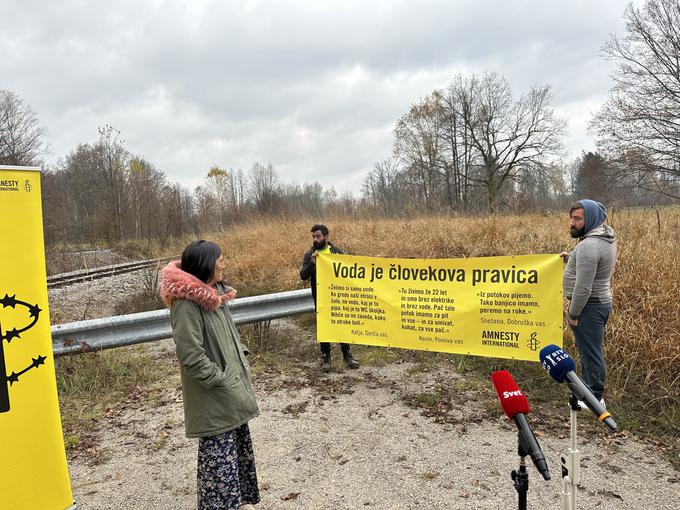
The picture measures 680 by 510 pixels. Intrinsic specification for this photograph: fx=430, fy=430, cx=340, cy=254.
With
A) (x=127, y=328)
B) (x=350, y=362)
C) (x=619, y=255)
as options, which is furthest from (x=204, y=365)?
(x=619, y=255)

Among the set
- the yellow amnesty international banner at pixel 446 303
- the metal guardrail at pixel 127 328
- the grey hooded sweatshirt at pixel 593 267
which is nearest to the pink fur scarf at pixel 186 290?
the metal guardrail at pixel 127 328

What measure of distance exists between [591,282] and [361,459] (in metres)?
2.68

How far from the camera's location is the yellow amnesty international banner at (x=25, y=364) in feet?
8.28

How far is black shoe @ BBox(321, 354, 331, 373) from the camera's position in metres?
5.97

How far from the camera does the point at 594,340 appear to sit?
4215mm

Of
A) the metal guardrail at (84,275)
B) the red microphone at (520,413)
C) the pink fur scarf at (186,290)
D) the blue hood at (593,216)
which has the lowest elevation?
the metal guardrail at (84,275)

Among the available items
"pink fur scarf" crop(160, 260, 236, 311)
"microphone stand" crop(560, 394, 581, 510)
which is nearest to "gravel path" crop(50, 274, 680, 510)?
"microphone stand" crop(560, 394, 581, 510)

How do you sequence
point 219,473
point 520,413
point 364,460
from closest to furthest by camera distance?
1. point 520,413
2. point 219,473
3. point 364,460

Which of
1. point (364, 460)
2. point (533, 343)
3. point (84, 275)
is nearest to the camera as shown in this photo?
point (364, 460)

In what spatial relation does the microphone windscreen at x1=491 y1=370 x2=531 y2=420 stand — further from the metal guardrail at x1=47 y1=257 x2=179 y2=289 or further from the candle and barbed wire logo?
the metal guardrail at x1=47 y1=257 x2=179 y2=289

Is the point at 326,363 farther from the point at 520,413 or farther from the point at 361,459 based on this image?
the point at 520,413

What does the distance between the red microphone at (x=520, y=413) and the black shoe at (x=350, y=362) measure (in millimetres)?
4443

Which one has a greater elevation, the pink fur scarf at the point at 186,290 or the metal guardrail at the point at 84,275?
the pink fur scarf at the point at 186,290

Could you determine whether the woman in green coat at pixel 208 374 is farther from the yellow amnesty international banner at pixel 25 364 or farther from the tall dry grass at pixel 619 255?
the tall dry grass at pixel 619 255
